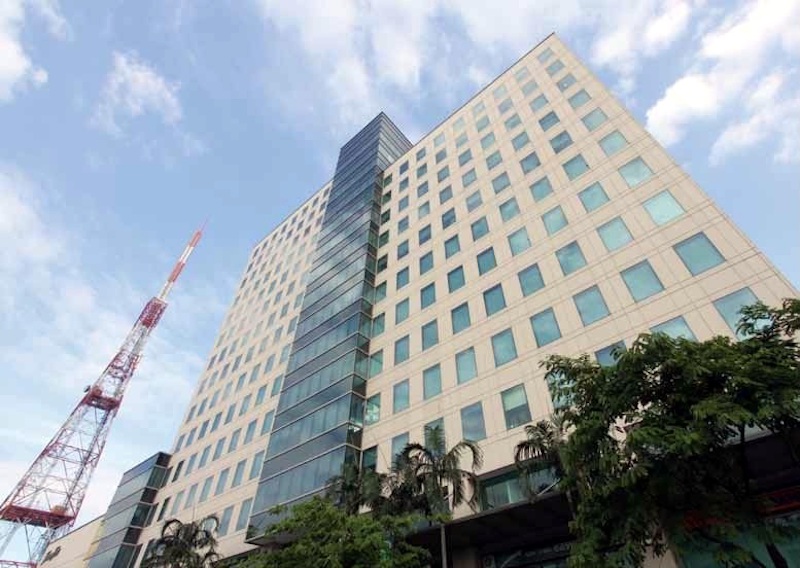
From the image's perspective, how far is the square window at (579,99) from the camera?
32688 millimetres

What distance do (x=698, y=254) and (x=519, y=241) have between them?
10190 millimetres

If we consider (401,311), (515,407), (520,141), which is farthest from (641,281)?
(520,141)

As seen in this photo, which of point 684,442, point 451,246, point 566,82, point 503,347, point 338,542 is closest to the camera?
point 684,442

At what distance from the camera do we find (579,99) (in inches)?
1307

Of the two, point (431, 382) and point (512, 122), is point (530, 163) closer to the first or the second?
point (512, 122)

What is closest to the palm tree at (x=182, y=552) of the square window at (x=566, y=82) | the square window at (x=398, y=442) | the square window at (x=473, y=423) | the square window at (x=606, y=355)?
the square window at (x=398, y=442)

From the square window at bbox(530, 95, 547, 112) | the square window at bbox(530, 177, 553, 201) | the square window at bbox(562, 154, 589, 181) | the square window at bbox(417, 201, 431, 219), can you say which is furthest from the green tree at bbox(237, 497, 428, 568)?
the square window at bbox(530, 95, 547, 112)

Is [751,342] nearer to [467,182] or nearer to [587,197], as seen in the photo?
[587,197]

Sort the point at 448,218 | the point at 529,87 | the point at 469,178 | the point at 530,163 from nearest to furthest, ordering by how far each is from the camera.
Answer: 1. the point at 530,163
2. the point at 448,218
3. the point at 469,178
4. the point at 529,87

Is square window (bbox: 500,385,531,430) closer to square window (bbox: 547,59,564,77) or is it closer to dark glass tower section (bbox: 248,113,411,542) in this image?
dark glass tower section (bbox: 248,113,411,542)

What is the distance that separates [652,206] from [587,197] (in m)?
4.05

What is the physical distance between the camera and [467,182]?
1467 inches

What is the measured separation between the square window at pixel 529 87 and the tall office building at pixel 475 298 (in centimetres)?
22

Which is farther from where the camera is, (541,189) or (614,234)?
(541,189)
